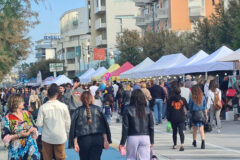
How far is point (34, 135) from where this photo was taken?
31.1 ft

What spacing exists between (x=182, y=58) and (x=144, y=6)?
43.1 m

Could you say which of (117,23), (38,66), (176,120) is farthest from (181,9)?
(176,120)

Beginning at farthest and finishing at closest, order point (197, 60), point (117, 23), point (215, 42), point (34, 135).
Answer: point (117, 23), point (215, 42), point (197, 60), point (34, 135)

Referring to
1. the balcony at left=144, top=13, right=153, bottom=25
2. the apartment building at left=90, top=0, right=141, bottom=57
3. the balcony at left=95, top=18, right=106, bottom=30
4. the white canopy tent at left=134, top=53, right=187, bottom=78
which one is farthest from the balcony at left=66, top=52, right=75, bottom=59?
the white canopy tent at left=134, top=53, right=187, bottom=78

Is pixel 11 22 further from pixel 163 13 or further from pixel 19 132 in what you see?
pixel 163 13

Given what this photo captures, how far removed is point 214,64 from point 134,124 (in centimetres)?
1794

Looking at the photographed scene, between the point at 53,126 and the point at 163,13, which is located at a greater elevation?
the point at 163,13

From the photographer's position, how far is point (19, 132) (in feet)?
30.8

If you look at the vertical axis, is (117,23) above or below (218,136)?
above

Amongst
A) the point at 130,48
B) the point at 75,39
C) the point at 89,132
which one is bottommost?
the point at 89,132

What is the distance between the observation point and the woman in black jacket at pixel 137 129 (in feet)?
30.5

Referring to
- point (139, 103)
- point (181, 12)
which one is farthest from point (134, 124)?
point (181, 12)

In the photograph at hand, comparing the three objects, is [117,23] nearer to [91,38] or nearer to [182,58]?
[91,38]

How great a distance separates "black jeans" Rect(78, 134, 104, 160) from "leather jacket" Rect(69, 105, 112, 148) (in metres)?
0.08
